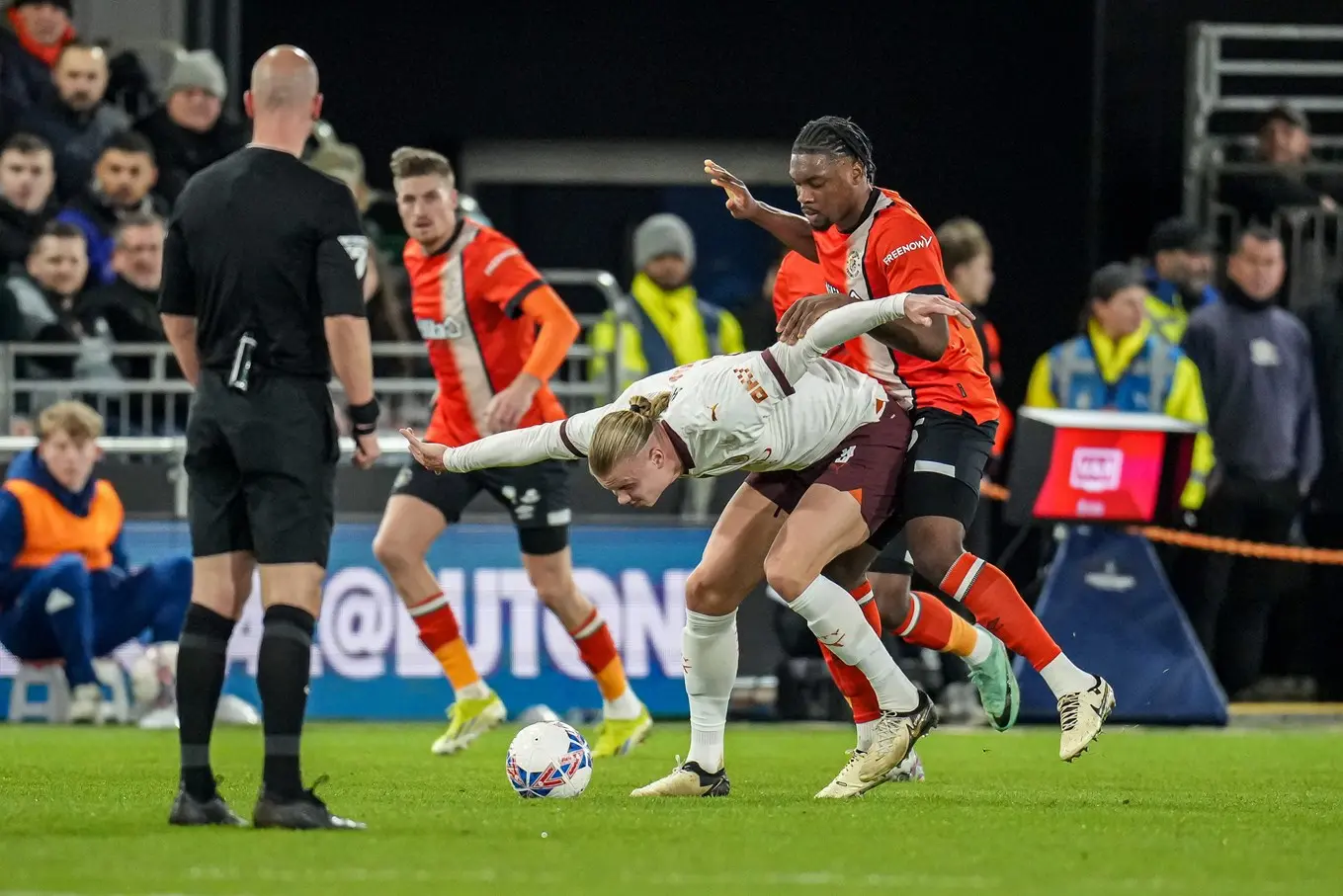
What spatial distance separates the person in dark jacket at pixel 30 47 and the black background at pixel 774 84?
3.11 m

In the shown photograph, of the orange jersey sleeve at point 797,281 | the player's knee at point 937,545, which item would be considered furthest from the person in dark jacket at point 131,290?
the player's knee at point 937,545

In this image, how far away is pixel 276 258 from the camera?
6824 mm

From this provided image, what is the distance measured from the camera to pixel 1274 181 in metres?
15.8

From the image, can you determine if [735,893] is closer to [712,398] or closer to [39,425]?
[712,398]

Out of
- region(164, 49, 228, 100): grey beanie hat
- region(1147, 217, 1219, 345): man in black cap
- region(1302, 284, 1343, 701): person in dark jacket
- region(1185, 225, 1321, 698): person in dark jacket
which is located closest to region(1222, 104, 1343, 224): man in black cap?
region(1147, 217, 1219, 345): man in black cap

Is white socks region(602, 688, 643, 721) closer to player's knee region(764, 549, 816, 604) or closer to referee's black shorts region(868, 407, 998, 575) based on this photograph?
referee's black shorts region(868, 407, 998, 575)

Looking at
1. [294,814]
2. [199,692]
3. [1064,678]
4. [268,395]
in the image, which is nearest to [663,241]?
[1064,678]

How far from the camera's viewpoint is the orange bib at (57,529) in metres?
12.3

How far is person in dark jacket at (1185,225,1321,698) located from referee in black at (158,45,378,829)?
8215 mm

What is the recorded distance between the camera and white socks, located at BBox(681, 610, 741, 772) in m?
7.98

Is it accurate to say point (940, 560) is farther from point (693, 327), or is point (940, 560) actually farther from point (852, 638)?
point (693, 327)

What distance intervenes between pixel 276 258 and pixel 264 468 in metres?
0.63

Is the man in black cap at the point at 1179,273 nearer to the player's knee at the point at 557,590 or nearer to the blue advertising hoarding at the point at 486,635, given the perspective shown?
the blue advertising hoarding at the point at 486,635

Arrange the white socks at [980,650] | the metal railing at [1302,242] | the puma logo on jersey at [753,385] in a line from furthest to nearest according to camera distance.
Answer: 1. the metal railing at [1302,242]
2. the white socks at [980,650]
3. the puma logo on jersey at [753,385]
